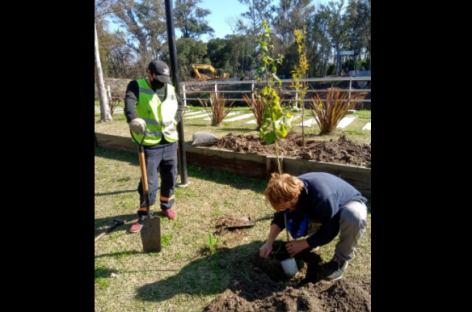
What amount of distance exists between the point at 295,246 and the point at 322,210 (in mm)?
415

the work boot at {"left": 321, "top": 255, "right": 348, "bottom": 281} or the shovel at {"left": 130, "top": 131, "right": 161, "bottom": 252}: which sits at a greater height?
the shovel at {"left": 130, "top": 131, "right": 161, "bottom": 252}

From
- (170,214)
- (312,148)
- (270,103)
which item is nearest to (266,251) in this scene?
(270,103)

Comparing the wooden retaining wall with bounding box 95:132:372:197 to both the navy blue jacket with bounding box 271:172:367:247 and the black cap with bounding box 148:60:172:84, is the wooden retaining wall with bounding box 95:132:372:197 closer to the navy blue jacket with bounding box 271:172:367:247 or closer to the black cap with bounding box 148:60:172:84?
the navy blue jacket with bounding box 271:172:367:247

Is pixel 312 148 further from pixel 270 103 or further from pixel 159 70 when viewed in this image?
pixel 159 70

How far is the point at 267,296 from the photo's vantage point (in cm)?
225

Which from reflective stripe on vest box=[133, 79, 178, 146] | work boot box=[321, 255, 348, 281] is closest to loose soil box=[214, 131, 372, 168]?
reflective stripe on vest box=[133, 79, 178, 146]

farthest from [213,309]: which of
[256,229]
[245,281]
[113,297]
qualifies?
[256,229]

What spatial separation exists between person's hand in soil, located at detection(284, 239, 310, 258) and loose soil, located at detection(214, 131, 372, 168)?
201cm

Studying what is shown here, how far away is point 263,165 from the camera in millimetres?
4637

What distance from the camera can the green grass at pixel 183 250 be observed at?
243cm

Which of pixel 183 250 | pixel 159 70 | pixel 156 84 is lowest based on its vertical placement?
pixel 183 250

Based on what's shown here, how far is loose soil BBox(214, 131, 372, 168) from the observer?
427 cm
